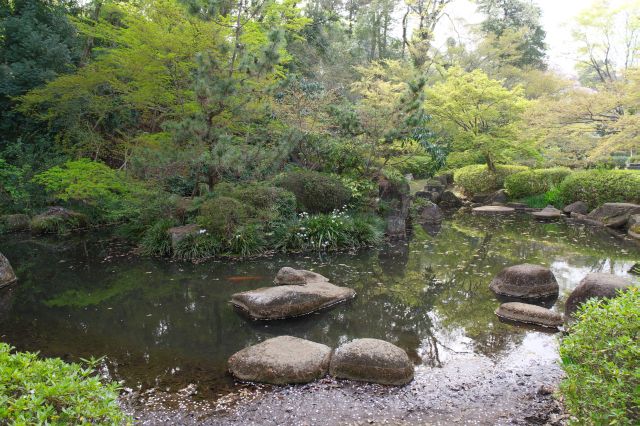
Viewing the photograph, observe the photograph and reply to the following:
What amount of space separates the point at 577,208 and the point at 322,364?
13453 millimetres

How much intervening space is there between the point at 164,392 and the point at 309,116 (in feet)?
31.6

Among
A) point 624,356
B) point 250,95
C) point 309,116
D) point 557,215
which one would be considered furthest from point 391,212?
point 624,356

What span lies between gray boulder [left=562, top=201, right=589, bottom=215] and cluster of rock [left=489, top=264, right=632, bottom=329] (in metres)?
9.13

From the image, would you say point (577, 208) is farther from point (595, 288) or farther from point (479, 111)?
point (595, 288)

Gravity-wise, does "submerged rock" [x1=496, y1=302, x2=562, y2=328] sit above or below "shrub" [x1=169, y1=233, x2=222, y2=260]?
below

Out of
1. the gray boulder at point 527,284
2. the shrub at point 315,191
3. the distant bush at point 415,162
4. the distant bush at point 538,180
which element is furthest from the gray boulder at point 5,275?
the distant bush at point 538,180

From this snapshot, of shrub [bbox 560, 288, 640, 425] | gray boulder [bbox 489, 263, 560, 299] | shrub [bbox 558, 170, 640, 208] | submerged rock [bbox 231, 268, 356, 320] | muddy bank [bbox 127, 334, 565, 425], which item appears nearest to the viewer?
shrub [bbox 560, 288, 640, 425]

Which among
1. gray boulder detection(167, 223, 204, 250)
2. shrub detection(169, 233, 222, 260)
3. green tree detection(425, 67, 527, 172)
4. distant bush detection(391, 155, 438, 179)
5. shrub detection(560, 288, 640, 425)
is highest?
green tree detection(425, 67, 527, 172)

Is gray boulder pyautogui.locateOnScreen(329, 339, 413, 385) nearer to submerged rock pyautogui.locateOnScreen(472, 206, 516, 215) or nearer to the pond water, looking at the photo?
the pond water

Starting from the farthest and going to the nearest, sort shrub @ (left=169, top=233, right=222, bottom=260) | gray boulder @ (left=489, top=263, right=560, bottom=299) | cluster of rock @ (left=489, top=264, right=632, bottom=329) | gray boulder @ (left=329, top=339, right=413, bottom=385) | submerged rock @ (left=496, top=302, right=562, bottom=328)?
shrub @ (left=169, top=233, right=222, bottom=260) → gray boulder @ (left=489, top=263, right=560, bottom=299) → submerged rock @ (left=496, top=302, right=562, bottom=328) → cluster of rock @ (left=489, top=264, right=632, bottom=329) → gray boulder @ (left=329, top=339, right=413, bottom=385)

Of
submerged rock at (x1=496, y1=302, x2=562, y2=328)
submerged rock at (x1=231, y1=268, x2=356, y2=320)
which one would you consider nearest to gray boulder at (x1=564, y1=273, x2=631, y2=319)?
submerged rock at (x1=496, y1=302, x2=562, y2=328)

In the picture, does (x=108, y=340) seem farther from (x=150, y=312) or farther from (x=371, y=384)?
(x=371, y=384)

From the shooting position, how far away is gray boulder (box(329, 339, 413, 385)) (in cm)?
430

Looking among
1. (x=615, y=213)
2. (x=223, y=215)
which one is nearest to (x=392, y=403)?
(x=223, y=215)
